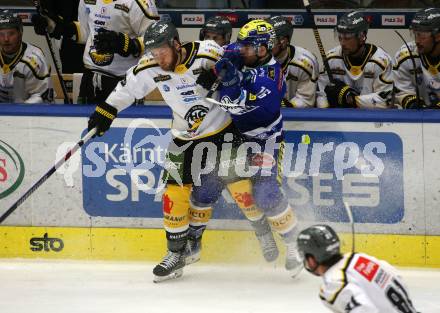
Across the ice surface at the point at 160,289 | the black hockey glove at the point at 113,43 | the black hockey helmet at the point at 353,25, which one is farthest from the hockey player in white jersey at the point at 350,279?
the black hockey helmet at the point at 353,25

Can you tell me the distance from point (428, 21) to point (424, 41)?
13 centimetres

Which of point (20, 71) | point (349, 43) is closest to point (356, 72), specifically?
point (349, 43)

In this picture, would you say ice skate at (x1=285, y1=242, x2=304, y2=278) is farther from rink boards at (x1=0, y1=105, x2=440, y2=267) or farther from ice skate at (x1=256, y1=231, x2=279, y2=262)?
rink boards at (x1=0, y1=105, x2=440, y2=267)

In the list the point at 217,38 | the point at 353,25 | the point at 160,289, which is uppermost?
the point at 353,25

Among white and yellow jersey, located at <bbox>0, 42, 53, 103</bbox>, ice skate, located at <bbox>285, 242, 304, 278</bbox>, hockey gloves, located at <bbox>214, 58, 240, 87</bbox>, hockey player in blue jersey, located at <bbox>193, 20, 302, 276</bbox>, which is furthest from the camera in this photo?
white and yellow jersey, located at <bbox>0, 42, 53, 103</bbox>

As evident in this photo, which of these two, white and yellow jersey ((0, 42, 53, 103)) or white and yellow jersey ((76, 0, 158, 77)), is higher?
white and yellow jersey ((76, 0, 158, 77))

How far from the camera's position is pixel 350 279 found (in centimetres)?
451

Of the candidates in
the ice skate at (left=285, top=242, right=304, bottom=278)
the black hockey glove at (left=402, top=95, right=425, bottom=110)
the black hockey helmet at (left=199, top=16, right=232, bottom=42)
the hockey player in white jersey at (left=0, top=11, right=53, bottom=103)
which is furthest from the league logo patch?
the hockey player in white jersey at (left=0, top=11, right=53, bottom=103)

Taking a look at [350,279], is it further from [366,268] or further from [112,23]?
[112,23]

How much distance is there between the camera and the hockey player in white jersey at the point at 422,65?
23.8ft

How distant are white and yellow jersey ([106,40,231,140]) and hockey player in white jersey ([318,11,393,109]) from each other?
0.84 metres

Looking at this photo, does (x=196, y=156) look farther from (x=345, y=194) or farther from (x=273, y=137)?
(x=345, y=194)

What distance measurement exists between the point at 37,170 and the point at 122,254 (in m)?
0.73

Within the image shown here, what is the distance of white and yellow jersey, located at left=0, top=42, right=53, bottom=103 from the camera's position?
7.82 m
